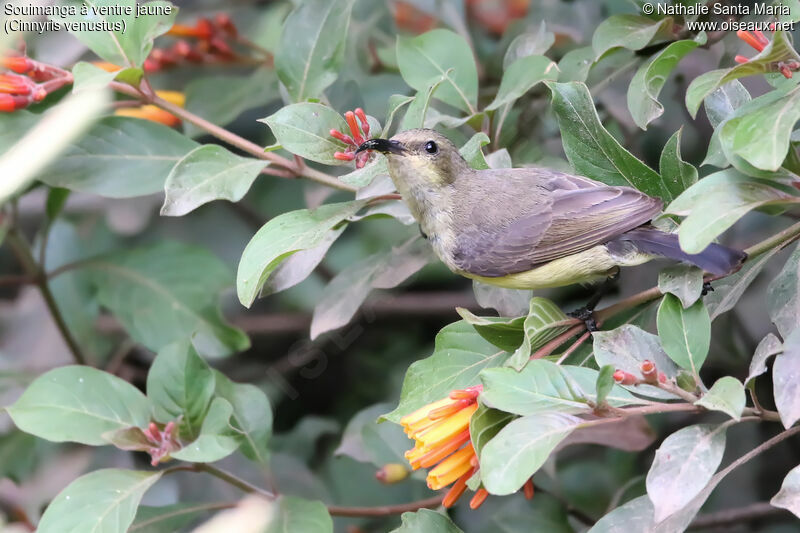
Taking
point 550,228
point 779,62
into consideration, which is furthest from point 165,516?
point 779,62

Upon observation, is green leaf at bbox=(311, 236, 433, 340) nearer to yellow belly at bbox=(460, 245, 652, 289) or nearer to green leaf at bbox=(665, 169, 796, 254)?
yellow belly at bbox=(460, 245, 652, 289)

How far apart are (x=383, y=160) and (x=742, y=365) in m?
1.40

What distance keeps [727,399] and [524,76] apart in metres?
1.01

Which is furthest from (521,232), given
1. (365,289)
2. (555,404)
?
(555,404)

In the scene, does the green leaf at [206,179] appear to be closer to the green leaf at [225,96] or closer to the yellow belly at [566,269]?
the yellow belly at [566,269]

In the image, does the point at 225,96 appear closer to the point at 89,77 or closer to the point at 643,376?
the point at 89,77

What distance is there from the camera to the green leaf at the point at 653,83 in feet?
5.90

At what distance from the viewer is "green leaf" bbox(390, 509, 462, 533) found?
1.67m

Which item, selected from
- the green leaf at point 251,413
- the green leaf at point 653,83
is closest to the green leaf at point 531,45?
the green leaf at point 653,83

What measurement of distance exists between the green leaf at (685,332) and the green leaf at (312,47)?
1.13 metres

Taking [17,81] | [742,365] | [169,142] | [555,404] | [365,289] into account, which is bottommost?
[742,365]

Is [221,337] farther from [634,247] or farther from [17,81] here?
[634,247]

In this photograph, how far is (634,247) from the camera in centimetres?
205

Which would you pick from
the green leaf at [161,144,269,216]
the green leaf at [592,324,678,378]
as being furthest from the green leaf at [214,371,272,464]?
the green leaf at [592,324,678,378]
